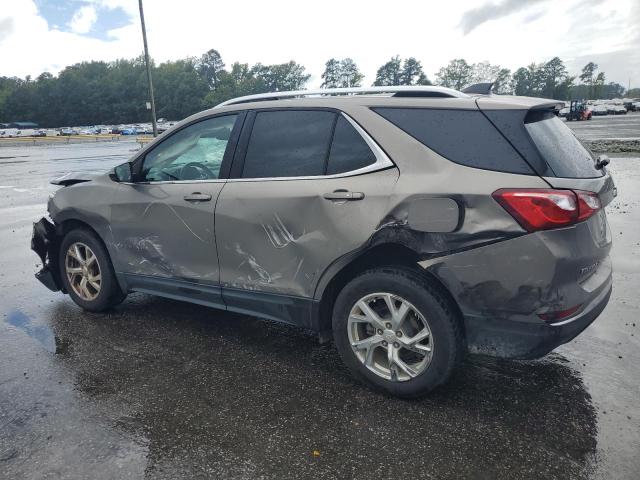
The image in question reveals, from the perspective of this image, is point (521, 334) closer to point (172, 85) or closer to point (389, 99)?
point (389, 99)

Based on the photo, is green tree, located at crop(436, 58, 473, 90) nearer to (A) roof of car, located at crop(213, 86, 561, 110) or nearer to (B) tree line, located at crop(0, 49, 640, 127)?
(B) tree line, located at crop(0, 49, 640, 127)

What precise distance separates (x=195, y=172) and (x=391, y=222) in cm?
170

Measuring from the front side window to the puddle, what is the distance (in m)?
1.46

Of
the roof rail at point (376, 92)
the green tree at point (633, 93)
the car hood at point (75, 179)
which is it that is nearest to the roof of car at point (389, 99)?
the roof rail at point (376, 92)

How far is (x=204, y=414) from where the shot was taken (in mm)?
2957

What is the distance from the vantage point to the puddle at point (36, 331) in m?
3.91

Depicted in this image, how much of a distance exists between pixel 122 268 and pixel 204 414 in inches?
70.5

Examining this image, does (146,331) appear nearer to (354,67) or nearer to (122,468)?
(122,468)

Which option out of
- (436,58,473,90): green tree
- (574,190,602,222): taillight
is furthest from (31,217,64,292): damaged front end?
(436,58,473,90): green tree

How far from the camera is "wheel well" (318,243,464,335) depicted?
9.46ft

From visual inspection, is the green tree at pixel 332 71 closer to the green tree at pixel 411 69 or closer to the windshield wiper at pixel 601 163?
the green tree at pixel 411 69

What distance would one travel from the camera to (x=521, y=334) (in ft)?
8.80

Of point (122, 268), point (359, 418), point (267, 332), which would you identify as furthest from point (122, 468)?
point (122, 268)

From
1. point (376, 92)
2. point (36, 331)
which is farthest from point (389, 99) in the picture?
point (36, 331)
